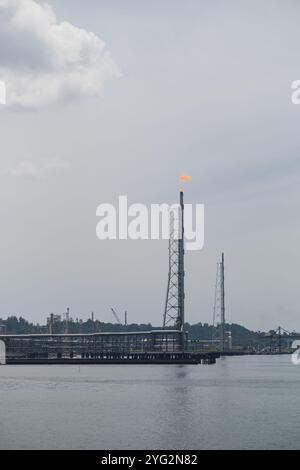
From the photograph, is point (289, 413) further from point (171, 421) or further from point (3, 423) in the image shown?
point (3, 423)

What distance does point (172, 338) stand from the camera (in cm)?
18662

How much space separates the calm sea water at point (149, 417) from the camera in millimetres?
51000

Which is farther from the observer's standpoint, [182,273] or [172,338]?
[172,338]

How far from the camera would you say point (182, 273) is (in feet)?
555

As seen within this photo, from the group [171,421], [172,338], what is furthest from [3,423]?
[172,338]

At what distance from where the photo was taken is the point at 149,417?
210 ft

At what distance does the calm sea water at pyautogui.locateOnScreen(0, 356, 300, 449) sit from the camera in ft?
167

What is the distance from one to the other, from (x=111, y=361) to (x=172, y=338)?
15309 mm

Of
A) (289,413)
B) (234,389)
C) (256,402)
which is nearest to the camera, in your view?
(289,413)

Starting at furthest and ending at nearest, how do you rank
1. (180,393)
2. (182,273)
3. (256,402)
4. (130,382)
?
1. (182,273)
2. (130,382)
3. (180,393)
4. (256,402)
